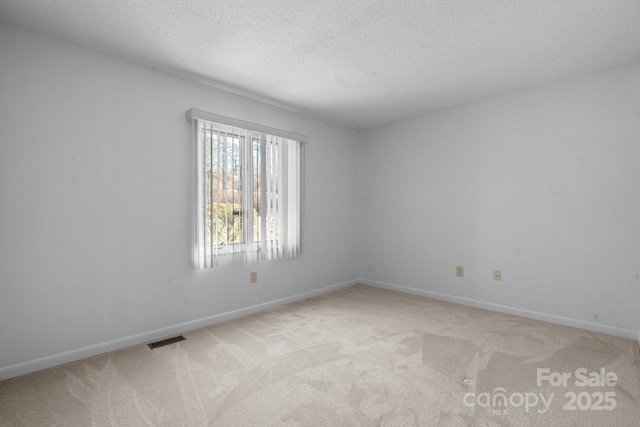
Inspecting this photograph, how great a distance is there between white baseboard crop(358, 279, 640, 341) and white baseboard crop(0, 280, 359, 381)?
5.43 ft

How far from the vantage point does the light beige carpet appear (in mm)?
1727

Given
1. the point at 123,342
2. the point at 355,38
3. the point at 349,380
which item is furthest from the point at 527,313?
the point at 123,342

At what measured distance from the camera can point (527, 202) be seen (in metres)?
3.35

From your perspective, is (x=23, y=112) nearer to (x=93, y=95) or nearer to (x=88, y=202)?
(x=93, y=95)

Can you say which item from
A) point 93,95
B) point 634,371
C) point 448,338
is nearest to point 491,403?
point 448,338

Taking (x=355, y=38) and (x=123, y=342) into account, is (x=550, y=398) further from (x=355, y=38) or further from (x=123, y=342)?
(x=123, y=342)

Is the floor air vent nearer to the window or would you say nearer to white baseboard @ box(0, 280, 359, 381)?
white baseboard @ box(0, 280, 359, 381)

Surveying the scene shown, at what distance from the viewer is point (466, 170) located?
3809 mm

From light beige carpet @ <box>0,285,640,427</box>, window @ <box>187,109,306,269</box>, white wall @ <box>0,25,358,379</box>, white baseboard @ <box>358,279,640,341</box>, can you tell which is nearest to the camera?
light beige carpet @ <box>0,285,640,427</box>

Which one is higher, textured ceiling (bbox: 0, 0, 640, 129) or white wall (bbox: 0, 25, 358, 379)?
textured ceiling (bbox: 0, 0, 640, 129)

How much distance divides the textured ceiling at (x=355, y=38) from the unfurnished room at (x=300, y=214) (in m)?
0.02

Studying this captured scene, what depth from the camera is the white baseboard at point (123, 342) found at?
7.14 ft

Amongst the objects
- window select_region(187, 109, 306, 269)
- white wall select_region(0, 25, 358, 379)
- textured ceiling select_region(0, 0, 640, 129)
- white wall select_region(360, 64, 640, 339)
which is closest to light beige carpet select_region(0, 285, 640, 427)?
white wall select_region(0, 25, 358, 379)

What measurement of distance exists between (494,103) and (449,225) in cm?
146
